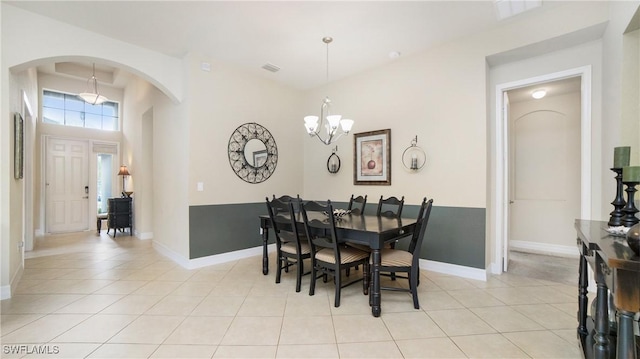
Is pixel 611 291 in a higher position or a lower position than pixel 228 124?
lower

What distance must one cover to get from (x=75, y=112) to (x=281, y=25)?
21.3 ft

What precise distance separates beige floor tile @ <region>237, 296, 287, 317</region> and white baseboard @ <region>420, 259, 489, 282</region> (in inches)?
79.3

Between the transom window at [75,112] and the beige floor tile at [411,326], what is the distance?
8066 millimetres

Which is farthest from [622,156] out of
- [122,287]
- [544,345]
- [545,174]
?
[122,287]

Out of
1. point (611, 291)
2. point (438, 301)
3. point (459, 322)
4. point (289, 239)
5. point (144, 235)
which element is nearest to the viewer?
point (611, 291)

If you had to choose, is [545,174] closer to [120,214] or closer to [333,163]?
[333,163]

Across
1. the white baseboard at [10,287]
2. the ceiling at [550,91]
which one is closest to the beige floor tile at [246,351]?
the white baseboard at [10,287]

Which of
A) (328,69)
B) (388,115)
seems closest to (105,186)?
(328,69)

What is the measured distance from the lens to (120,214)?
6.05m

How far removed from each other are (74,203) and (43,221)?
25.4 inches

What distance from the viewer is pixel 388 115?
4090 mm

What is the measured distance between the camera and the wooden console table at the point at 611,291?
104 centimetres

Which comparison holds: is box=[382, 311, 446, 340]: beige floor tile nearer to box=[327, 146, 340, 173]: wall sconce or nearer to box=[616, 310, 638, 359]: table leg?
box=[616, 310, 638, 359]: table leg

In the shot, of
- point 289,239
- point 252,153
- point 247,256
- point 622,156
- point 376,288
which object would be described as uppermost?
point 252,153
